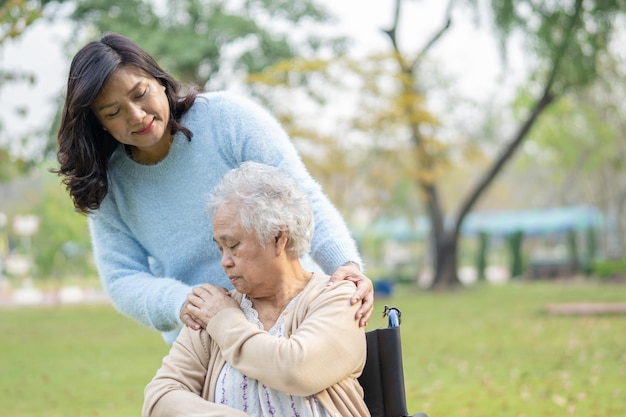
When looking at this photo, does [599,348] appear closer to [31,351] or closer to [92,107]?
[31,351]

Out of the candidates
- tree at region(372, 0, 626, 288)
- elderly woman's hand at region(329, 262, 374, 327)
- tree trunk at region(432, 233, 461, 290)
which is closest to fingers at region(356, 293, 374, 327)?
elderly woman's hand at region(329, 262, 374, 327)

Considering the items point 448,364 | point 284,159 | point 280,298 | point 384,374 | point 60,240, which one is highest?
point 284,159

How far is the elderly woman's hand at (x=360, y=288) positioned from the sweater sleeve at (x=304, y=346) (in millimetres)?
22

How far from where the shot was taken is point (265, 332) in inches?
98.7

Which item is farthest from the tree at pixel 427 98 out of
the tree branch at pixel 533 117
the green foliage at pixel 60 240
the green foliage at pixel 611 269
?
the green foliage at pixel 60 240

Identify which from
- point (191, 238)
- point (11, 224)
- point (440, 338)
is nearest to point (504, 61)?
point (440, 338)

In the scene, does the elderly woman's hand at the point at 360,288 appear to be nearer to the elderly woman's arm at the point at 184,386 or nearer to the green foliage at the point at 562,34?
the elderly woman's arm at the point at 184,386

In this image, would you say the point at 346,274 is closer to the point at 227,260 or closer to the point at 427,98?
the point at 227,260

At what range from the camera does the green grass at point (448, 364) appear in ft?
22.5

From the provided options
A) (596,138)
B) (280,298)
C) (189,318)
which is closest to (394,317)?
(280,298)

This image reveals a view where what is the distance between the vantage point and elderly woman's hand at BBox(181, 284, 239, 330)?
2.62 metres

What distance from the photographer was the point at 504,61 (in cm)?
2011

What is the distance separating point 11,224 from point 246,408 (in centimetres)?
4714

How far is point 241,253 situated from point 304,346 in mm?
307
